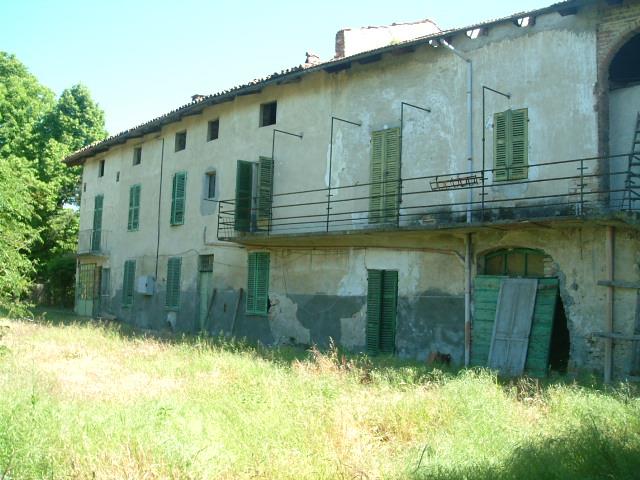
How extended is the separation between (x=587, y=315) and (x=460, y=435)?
596cm

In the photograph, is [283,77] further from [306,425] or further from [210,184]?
[306,425]

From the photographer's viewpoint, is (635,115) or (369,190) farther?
(369,190)

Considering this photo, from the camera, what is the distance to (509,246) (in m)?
13.2

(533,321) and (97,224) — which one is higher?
(97,224)

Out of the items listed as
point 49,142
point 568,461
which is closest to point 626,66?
point 568,461

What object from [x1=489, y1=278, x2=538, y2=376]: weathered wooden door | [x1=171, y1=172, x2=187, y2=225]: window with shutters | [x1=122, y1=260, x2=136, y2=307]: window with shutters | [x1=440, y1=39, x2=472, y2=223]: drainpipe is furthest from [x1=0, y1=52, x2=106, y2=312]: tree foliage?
[x1=489, y1=278, x2=538, y2=376]: weathered wooden door

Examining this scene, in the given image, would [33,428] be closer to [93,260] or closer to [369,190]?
[369,190]

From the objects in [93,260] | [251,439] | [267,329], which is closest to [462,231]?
[267,329]

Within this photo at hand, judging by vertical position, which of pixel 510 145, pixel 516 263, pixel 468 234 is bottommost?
pixel 516 263

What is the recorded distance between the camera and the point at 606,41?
12.0m

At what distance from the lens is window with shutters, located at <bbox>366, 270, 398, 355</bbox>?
15.0 m

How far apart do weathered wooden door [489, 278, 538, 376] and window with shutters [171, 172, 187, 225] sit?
1217 centimetres

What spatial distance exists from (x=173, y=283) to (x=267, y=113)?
678cm

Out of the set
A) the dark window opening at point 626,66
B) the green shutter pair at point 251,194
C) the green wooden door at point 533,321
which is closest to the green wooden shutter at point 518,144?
the dark window opening at point 626,66
